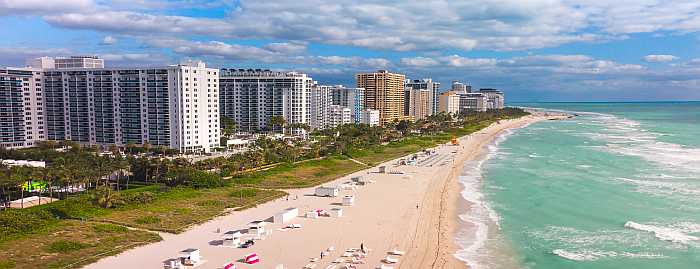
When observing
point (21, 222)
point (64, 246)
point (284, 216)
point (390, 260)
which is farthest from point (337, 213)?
point (21, 222)

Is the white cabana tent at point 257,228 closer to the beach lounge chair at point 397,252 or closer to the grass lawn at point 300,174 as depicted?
the beach lounge chair at point 397,252

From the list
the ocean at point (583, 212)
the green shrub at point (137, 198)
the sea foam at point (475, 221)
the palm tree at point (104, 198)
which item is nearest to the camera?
the ocean at point (583, 212)

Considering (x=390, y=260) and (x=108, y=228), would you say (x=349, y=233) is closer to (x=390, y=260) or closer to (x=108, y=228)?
(x=390, y=260)

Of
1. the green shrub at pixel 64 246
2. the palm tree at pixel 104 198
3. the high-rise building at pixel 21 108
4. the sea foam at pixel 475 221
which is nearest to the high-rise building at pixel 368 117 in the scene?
the high-rise building at pixel 21 108

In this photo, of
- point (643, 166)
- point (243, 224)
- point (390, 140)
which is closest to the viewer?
point (243, 224)

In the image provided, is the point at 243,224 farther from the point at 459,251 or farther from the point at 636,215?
the point at 636,215

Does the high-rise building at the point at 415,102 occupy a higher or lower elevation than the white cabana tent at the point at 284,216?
higher

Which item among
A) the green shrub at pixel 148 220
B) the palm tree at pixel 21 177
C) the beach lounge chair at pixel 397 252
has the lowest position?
the beach lounge chair at pixel 397 252

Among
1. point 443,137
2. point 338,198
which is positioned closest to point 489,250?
point 338,198
